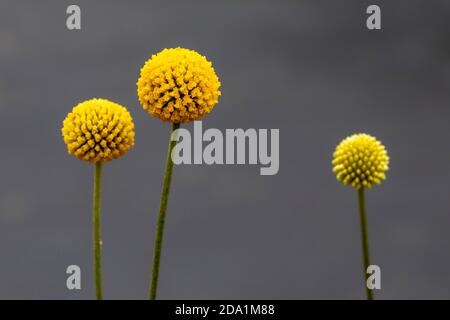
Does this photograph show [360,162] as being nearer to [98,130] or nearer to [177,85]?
[177,85]

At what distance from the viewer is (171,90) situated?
5.60 m

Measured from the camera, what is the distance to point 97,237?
18.8 ft

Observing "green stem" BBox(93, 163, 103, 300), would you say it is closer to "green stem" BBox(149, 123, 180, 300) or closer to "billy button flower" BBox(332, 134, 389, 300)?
"green stem" BBox(149, 123, 180, 300)

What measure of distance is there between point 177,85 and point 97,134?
0.66 m

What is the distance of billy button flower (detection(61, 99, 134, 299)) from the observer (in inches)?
224

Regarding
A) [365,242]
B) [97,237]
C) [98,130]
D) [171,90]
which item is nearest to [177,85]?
[171,90]

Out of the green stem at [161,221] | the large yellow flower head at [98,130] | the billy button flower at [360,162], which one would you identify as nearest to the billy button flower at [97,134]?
the large yellow flower head at [98,130]

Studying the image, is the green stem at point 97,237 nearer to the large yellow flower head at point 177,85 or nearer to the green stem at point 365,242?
the large yellow flower head at point 177,85
